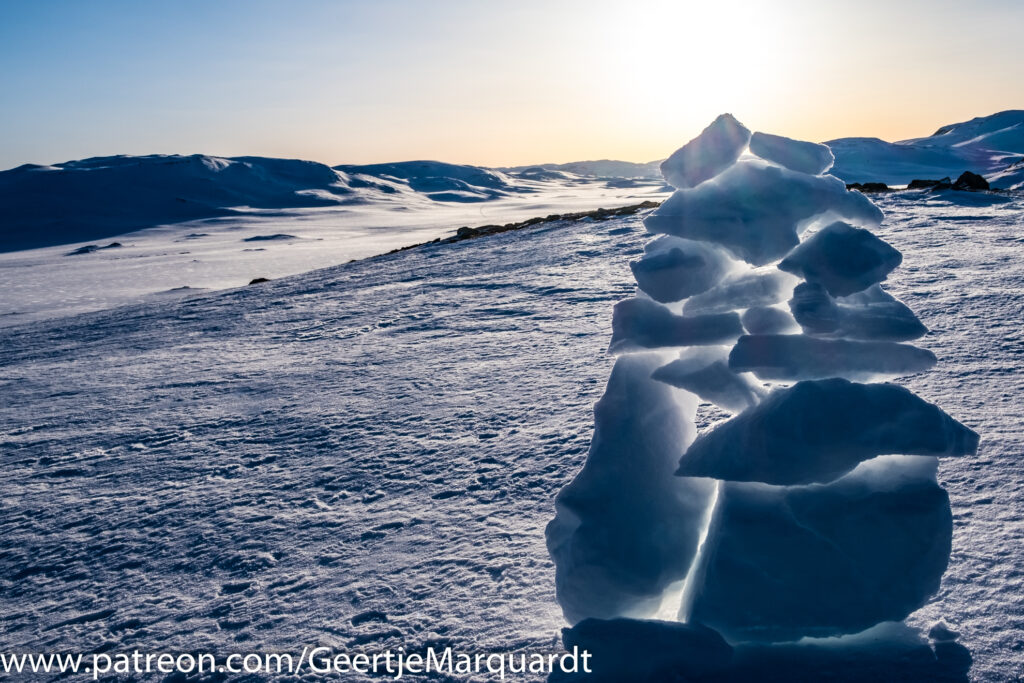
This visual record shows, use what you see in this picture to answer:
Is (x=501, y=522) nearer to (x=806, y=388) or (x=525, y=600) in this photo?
(x=525, y=600)

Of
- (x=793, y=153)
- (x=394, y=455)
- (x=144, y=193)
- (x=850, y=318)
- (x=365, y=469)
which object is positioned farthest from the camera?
(x=144, y=193)

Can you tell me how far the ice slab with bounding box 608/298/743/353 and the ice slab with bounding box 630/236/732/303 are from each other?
7 centimetres

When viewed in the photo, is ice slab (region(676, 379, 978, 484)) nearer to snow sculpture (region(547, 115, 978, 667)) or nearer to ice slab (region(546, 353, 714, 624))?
snow sculpture (region(547, 115, 978, 667))

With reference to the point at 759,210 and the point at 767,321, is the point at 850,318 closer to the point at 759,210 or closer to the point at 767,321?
the point at 767,321

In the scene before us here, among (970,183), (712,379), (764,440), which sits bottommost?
(764,440)

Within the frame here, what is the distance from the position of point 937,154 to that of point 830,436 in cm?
6625

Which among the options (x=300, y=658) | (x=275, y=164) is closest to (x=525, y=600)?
(x=300, y=658)

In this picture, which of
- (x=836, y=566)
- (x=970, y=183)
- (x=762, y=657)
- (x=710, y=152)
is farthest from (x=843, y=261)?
(x=970, y=183)

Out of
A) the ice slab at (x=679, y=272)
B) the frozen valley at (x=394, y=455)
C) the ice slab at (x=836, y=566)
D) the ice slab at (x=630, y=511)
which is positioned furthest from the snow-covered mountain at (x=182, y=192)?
the ice slab at (x=836, y=566)

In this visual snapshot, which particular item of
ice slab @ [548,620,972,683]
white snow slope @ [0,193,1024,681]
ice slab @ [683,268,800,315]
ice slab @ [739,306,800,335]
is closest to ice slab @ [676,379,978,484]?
ice slab @ [739,306,800,335]

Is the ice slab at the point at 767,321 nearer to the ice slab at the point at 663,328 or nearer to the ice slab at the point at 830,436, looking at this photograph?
the ice slab at the point at 663,328

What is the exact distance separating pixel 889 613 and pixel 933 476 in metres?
0.46

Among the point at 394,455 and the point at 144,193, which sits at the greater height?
the point at 144,193

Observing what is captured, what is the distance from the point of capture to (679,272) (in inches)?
89.7
